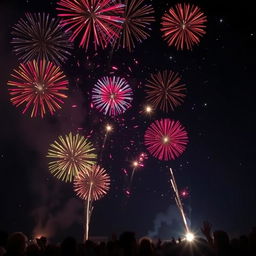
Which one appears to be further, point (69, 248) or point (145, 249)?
point (145, 249)

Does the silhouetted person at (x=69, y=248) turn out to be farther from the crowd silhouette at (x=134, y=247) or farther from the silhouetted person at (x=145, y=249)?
the silhouetted person at (x=145, y=249)

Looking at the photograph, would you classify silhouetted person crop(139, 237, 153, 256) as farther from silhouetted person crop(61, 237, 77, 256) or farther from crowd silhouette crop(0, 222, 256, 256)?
silhouetted person crop(61, 237, 77, 256)

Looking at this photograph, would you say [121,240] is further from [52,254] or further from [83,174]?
[83,174]

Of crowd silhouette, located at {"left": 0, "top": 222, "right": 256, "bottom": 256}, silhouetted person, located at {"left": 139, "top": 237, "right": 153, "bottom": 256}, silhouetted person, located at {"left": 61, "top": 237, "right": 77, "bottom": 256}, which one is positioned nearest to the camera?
crowd silhouette, located at {"left": 0, "top": 222, "right": 256, "bottom": 256}

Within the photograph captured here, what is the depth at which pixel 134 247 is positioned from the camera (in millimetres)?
7180

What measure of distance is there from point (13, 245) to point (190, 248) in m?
3.44

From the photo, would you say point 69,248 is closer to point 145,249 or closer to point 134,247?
point 134,247

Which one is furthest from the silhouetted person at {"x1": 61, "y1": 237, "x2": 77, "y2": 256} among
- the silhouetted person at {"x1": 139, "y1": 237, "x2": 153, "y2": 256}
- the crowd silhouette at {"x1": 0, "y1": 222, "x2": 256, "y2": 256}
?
the silhouetted person at {"x1": 139, "y1": 237, "x2": 153, "y2": 256}

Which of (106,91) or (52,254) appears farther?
(106,91)

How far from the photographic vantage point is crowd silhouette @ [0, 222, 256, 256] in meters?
6.00

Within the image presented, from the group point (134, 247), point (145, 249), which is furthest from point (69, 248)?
point (145, 249)

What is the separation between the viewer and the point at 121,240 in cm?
726

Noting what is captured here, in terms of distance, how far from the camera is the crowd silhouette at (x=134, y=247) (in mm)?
6000

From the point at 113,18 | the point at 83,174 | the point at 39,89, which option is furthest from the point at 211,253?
the point at 83,174
